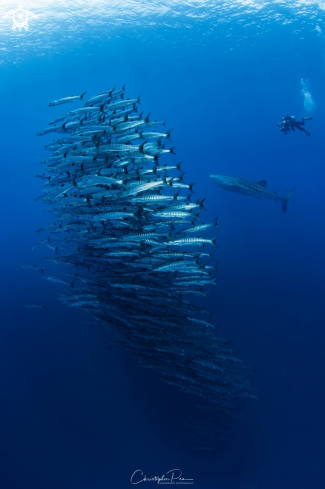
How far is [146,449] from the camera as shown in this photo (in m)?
6.96

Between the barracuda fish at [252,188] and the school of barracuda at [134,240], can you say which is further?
the barracuda fish at [252,188]

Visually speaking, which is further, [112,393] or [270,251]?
[270,251]

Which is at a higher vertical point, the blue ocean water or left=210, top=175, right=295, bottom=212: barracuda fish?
left=210, top=175, right=295, bottom=212: barracuda fish

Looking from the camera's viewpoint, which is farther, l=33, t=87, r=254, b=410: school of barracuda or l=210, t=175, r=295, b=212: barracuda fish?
l=210, t=175, r=295, b=212: barracuda fish

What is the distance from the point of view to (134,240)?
170 inches

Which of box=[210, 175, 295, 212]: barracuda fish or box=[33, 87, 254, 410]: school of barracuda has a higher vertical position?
box=[210, 175, 295, 212]: barracuda fish

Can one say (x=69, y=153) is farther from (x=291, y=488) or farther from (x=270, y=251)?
(x=291, y=488)

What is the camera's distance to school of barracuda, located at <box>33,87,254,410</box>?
4406 millimetres

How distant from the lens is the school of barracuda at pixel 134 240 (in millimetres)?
4406

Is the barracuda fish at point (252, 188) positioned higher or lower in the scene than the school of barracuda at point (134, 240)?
higher

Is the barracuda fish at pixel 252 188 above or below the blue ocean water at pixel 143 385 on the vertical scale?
above

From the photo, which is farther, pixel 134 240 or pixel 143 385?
pixel 143 385

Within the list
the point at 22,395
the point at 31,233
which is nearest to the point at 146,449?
the point at 22,395

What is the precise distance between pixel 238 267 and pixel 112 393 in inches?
232
